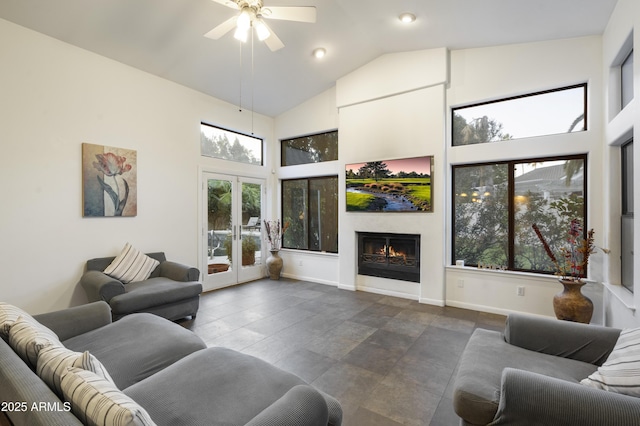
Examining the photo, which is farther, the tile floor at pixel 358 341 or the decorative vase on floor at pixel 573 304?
the decorative vase on floor at pixel 573 304

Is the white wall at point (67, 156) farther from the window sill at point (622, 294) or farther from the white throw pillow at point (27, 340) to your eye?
the window sill at point (622, 294)

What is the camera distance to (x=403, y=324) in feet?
12.5

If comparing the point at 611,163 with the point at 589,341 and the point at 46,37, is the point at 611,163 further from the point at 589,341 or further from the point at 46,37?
the point at 46,37

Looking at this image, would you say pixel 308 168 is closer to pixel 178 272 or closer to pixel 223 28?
pixel 178 272

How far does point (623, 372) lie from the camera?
1458 millimetres

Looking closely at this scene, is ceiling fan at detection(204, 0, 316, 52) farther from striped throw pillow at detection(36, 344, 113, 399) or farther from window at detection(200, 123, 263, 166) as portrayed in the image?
striped throw pillow at detection(36, 344, 113, 399)

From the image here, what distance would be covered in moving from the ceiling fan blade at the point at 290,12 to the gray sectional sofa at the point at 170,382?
119 inches

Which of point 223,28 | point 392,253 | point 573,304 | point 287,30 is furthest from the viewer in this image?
point 392,253

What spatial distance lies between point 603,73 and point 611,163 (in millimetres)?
1141

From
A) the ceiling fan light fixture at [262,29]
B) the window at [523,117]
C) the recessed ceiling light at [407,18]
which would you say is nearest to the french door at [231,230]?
the ceiling fan light fixture at [262,29]

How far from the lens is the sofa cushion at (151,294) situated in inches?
131

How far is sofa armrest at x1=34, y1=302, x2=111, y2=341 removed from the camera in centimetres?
227

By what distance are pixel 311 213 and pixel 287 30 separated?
339 centimetres

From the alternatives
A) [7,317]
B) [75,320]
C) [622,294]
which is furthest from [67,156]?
[622,294]
